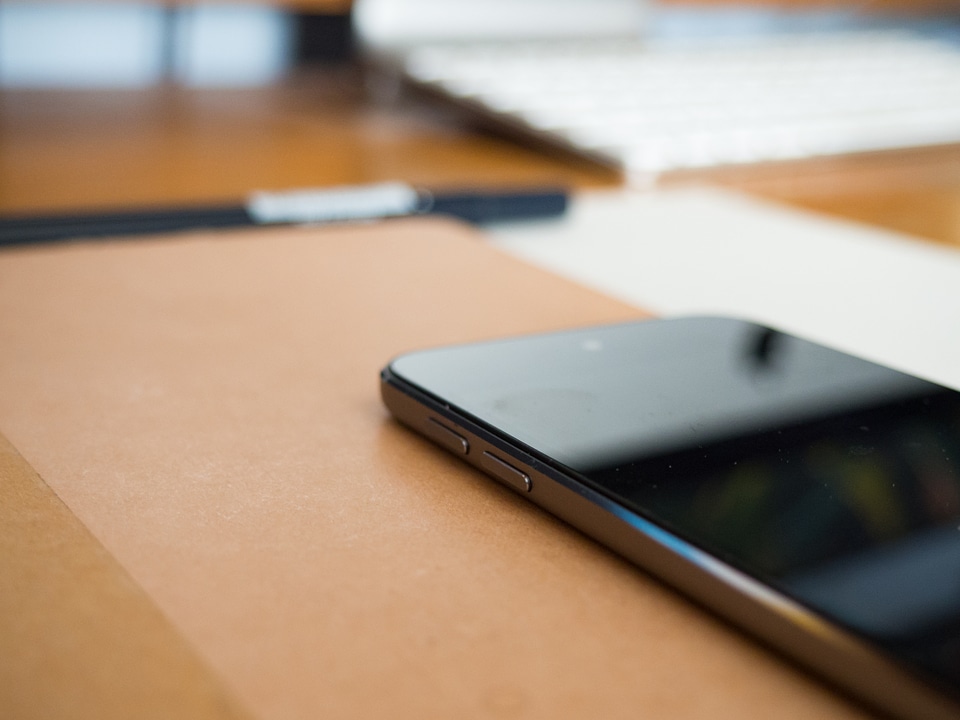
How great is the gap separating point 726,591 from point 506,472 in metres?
0.07

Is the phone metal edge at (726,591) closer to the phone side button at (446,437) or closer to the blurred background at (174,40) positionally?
the phone side button at (446,437)

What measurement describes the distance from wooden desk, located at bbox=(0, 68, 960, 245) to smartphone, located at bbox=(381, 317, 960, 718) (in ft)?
1.05

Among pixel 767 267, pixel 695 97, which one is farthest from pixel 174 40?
pixel 767 267

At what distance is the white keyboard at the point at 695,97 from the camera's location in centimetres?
75

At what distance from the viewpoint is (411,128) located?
2.80ft

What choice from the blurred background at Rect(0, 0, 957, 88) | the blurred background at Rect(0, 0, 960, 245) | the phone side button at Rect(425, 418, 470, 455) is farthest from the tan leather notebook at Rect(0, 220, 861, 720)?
the blurred background at Rect(0, 0, 957, 88)

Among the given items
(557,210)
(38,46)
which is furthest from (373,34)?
(557,210)

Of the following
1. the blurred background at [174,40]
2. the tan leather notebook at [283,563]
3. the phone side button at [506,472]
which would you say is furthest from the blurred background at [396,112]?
the phone side button at [506,472]

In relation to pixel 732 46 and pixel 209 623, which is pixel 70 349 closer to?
pixel 209 623

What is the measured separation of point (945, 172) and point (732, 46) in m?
0.41

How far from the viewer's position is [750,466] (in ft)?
0.78

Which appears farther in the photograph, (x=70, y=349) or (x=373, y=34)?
(x=373, y=34)

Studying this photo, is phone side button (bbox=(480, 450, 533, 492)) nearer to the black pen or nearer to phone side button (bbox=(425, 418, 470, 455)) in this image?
phone side button (bbox=(425, 418, 470, 455))

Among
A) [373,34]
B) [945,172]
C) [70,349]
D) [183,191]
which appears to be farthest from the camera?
[373,34]
